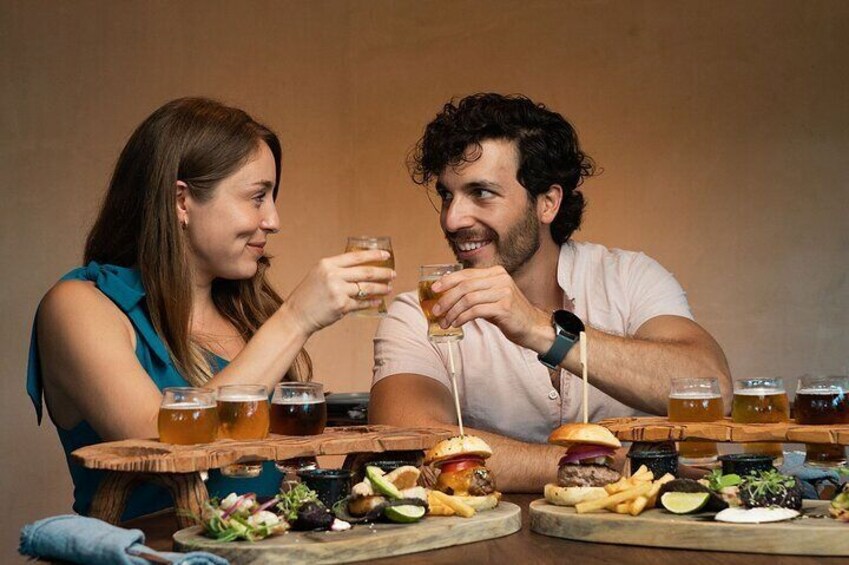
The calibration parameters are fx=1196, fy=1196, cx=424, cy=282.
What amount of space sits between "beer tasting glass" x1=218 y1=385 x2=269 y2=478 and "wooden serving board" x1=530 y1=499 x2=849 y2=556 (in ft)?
1.84

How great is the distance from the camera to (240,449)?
7.09ft

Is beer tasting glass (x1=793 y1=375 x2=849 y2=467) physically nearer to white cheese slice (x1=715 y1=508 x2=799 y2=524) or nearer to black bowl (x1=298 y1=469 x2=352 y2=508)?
white cheese slice (x1=715 y1=508 x2=799 y2=524)

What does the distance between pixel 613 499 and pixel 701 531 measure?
17cm

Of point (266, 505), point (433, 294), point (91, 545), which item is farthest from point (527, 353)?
point (91, 545)

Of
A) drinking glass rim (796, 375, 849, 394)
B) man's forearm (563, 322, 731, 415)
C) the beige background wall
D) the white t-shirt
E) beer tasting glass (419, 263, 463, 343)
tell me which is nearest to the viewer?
drinking glass rim (796, 375, 849, 394)

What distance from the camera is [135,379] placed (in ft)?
8.39

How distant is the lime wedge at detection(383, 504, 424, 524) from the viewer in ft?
6.69

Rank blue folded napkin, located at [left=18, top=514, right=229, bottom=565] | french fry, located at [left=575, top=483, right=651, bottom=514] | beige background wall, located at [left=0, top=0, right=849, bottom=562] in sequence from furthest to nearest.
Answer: beige background wall, located at [left=0, top=0, right=849, bottom=562]
french fry, located at [left=575, top=483, right=651, bottom=514]
blue folded napkin, located at [left=18, top=514, right=229, bottom=565]

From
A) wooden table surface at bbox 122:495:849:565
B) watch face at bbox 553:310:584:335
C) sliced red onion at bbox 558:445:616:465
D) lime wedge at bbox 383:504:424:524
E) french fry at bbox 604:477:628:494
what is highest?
watch face at bbox 553:310:584:335

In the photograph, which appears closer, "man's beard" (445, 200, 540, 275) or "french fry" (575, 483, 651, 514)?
"french fry" (575, 483, 651, 514)

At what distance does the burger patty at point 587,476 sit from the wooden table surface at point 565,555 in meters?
0.14

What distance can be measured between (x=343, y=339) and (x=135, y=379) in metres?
3.88

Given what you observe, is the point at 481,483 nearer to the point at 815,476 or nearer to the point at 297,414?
the point at 297,414

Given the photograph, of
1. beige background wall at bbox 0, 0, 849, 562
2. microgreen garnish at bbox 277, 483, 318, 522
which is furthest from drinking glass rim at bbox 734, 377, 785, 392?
beige background wall at bbox 0, 0, 849, 562
